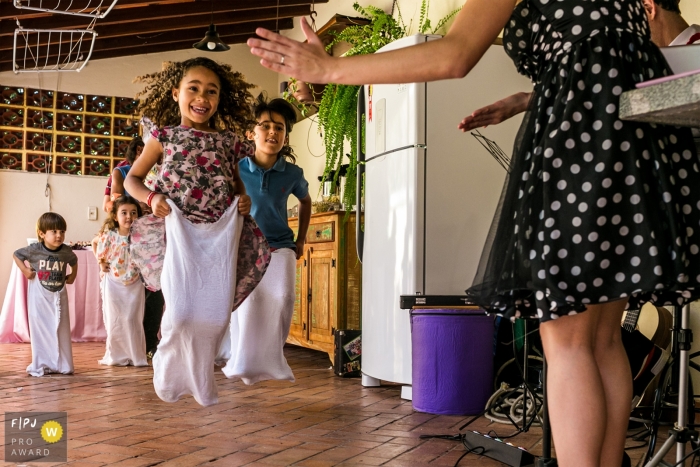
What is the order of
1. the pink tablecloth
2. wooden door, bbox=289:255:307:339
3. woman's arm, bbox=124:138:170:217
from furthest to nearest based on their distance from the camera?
the pink tablecloth < wooden door, bbox=289:255:307:339 < woman's arm, bbox=124:138:170:217

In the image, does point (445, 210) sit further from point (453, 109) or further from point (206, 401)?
point (206, 401)

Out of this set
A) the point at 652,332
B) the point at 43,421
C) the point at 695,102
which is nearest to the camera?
the point at 695,102

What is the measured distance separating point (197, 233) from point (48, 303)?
6.86ft

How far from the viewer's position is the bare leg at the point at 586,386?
1.24m

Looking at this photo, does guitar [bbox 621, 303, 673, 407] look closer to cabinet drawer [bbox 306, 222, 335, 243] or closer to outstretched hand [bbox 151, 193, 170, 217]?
outstretched hand [bbox 151, 193, 170, 217]

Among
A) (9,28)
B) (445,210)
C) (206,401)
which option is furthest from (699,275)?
(9,28)

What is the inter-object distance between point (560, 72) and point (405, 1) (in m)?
4.52

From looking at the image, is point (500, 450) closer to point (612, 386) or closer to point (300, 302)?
point (612, 386)

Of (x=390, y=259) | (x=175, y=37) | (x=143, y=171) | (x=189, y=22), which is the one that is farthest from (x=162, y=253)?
(x=175, y=37)

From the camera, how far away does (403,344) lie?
145 inches

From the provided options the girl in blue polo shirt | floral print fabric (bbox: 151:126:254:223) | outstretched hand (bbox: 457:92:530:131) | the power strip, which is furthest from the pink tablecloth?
outstretched hand (bbox: 457:92:530:131)

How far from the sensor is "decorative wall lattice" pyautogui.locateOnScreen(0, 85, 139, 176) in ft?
26.6

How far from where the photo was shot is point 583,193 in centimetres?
124

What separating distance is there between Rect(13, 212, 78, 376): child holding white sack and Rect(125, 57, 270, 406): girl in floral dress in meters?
1.84
